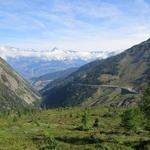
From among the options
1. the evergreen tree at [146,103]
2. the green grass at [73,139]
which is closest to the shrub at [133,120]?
the green grass at [73,139]

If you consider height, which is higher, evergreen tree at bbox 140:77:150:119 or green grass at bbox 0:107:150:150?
evergreen tree at bbox 140:77:150:119

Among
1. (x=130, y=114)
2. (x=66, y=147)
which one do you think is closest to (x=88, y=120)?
(x=130, y=114)

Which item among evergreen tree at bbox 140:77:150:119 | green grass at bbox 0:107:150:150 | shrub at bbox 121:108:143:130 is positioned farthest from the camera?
shrub at bbox 121:108:143:130

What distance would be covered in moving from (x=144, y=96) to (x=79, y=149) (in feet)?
54.2

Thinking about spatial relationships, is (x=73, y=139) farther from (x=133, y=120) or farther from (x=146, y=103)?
(x=133, y=120)

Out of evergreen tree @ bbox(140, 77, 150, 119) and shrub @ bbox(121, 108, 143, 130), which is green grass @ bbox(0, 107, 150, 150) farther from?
evergreen tree @ bbox(140, 77, 150, 119)

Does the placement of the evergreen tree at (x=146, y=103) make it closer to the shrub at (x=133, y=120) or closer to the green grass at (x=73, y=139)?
the green grass at (x=73, y=139)

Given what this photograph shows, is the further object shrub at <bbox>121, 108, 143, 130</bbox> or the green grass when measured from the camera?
shrub at <bbox>121, 108, 143, 130</bbox>

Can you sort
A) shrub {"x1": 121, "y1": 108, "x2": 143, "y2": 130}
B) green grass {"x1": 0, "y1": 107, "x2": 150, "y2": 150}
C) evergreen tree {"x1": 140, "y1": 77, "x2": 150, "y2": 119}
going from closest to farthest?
green grass {"x1": 0, "y1": 107, "x2": 150, "y2": 150}
evergreen tree {"x1": 140, "y1": 77, "x2": 150, "y2": 119}
shrub {"x1": 121, "y1": 108, "x2": 143, "y2": 130}

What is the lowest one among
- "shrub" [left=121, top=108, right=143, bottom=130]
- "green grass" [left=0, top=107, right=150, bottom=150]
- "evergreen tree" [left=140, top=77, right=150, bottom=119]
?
"green grass" [left=0, top=107, right=150, bottom=150]

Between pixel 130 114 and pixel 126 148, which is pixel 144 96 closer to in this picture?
pixel 126 148

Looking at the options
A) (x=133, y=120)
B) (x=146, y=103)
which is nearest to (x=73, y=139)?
(x=146, y=103)

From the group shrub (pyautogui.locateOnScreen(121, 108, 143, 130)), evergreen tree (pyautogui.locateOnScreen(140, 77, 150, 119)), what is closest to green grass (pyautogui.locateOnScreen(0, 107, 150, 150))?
shrub (pyautogui.locateOnScreen(121, 108, 143, 130))

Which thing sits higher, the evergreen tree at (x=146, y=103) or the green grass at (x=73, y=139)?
the evergreen tree at (x=146, y=103)
